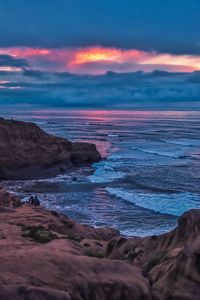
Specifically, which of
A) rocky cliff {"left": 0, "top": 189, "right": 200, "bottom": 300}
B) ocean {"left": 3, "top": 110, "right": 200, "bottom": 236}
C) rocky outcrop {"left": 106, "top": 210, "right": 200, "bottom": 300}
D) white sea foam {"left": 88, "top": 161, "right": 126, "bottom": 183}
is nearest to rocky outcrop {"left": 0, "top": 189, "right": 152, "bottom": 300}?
rocky cliff {"left": 0, "top": 189, "right": 200, "bottom": 300}

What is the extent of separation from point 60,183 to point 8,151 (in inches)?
238

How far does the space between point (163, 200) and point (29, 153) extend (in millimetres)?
14932

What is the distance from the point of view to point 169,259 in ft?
27.8

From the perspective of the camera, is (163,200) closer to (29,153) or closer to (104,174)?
(104,174)

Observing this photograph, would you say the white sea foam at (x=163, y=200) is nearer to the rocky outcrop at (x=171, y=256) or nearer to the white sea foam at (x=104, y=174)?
the white sea foam at (x=104, y=174)

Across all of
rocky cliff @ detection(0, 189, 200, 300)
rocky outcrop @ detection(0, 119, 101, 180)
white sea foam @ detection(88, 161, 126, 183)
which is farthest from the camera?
rocky outcrop @ detection(0, 119, 101, 180)

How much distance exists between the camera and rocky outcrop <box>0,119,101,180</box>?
37.6 meters

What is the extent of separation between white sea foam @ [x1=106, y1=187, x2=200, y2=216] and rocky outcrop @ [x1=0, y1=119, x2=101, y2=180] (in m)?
9.40

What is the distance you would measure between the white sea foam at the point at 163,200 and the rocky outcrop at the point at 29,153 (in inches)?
370

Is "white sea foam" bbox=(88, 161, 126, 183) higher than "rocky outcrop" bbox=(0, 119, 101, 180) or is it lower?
lower

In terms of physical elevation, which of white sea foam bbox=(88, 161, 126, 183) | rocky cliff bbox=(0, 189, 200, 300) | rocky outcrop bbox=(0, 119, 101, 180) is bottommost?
white sea foam bbox=(88, 161, 126, 183)

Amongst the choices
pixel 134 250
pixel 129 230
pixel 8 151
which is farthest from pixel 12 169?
pixel 134 250

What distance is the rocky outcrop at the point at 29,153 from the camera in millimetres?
37625

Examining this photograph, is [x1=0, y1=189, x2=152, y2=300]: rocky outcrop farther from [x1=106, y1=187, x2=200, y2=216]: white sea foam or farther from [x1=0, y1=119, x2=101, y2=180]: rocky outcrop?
[x1=0, y1=119, x2=101, y2=180]: rocky outcrop
